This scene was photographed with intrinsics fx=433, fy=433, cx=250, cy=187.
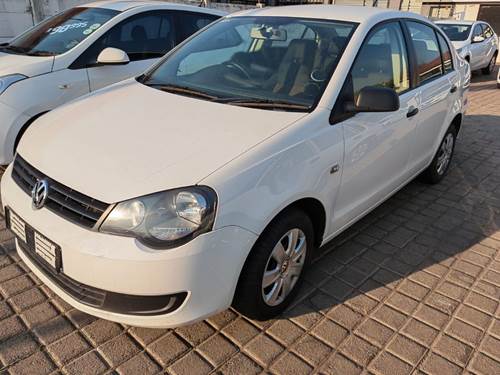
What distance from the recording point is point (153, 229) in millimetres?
1911

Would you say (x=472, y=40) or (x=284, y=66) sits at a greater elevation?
(x=284, y=66)

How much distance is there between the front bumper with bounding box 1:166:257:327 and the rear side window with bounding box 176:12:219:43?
3700 millimetres

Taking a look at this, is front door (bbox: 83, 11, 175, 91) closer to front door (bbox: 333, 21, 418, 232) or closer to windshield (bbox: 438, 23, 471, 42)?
front door (bbox: 333, 21, 418, 232)

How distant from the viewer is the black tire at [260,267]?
217 cm

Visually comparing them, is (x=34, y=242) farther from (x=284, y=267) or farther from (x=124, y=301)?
(x=284, y=267)

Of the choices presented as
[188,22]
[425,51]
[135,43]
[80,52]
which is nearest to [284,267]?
[425,51]

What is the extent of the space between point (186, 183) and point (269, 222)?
0.48 metres

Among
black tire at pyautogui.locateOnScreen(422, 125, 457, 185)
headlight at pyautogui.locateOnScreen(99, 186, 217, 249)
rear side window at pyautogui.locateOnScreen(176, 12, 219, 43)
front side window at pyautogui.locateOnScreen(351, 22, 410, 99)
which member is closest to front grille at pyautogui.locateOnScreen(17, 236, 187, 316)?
headlight at pyautogui.locateOnScreen(99, 186, 217, 249)

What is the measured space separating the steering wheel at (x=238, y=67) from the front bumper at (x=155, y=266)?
126 cm

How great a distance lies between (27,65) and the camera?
409cm

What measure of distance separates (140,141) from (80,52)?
103 inches

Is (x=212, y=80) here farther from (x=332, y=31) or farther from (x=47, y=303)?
(x=47, y=303)

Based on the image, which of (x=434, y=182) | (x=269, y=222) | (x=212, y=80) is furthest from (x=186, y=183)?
(x=434, y=182)

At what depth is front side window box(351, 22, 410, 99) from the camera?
2797mm
